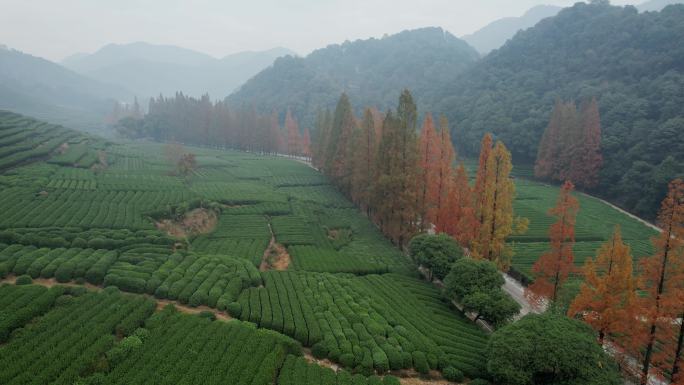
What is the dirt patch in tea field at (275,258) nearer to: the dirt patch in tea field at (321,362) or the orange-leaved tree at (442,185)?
the dirt patch in tea field at (321,362)

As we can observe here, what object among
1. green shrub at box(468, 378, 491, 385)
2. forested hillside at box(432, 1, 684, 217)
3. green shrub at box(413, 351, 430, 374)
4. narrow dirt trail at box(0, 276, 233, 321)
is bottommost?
green shrub at box(468, 378, 491, 385)

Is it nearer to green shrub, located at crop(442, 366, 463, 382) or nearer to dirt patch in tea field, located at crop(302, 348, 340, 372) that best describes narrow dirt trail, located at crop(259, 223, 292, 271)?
dirt patch in tea field, located at crop(302, 348, 340, 372)

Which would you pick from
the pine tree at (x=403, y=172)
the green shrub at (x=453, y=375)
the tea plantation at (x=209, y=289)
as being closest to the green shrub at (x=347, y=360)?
the tea plantation at (x=209, y=289)

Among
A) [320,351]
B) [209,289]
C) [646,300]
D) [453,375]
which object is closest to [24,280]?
[209,289]

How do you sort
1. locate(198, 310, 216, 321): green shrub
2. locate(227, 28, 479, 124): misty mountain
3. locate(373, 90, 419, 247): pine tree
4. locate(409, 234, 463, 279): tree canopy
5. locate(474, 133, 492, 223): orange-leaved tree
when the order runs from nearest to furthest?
locate(198, 310, 216, 321): green shrub, locate(409, 234, 463, 279): tree canopy, locate(474, 133, 492, 223): orange-leaved tree, locate(373, 90, 419, 247): pine tree, locate(227, 28, 479, 124): misty mountain

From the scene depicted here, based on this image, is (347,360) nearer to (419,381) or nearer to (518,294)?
(419,381)

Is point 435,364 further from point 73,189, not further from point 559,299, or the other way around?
point 73,189

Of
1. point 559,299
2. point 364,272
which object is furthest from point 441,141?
point 559,299

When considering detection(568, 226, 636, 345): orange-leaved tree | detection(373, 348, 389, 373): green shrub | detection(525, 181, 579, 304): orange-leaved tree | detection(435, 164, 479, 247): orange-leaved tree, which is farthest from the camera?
detection(435, 164, 479, 247): orange-leaved tree

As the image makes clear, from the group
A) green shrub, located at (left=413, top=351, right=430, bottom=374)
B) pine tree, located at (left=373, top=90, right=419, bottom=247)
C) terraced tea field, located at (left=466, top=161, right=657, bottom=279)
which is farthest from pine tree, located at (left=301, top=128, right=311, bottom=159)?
green shrub, located at (left=413, top=351, right=430, bottom=374)
